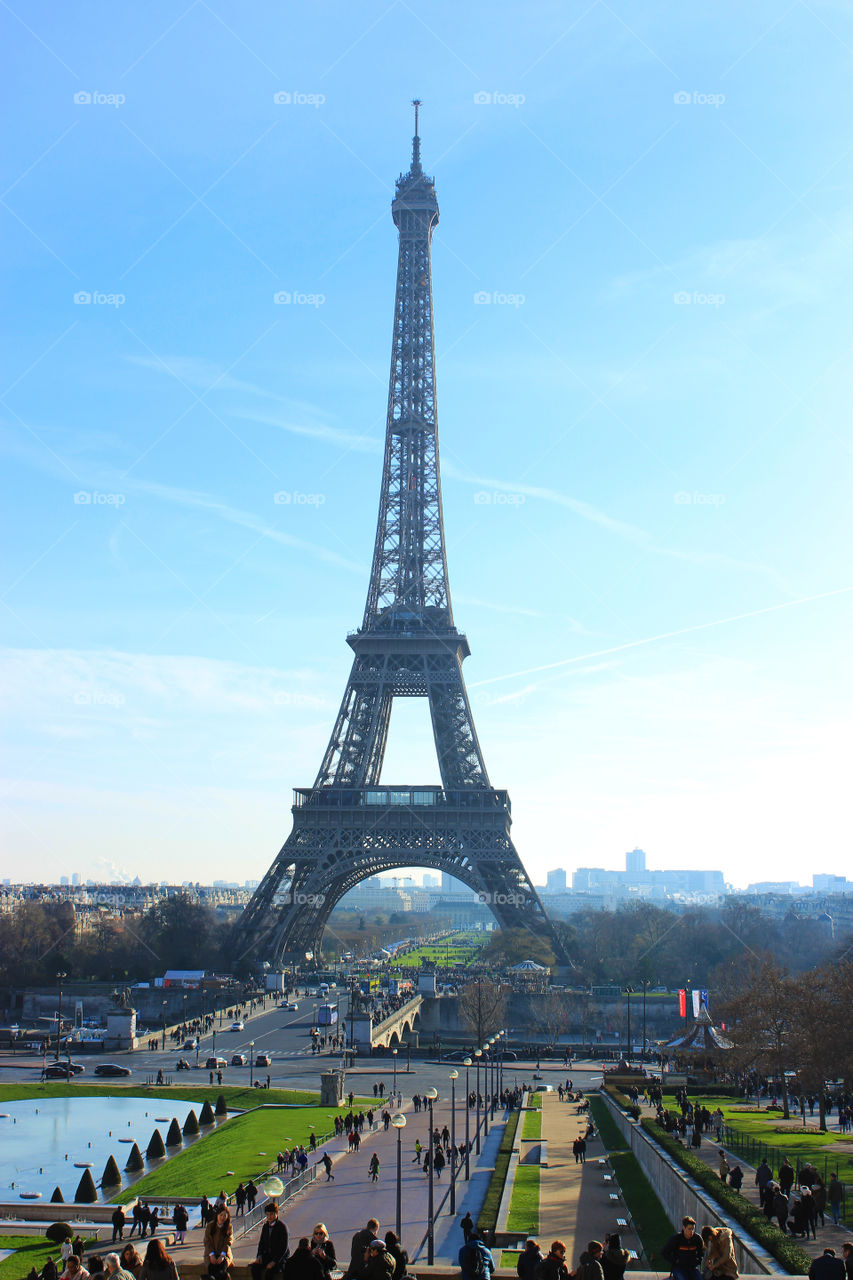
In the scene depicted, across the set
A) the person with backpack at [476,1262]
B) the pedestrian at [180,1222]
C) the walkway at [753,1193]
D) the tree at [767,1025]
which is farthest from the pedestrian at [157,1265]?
the tree at [767,1025]

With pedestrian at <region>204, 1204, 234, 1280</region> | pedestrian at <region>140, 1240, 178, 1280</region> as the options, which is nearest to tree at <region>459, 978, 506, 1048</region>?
pedestrian at <region>204, 1204, 234, 1280</region>

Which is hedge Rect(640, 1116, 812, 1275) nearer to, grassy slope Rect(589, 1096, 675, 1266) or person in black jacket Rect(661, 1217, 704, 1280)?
grassy slope Rect(589, 1096, 675, 1266)

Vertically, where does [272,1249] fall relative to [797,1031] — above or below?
below

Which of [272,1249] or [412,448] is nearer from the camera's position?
[272,1249]

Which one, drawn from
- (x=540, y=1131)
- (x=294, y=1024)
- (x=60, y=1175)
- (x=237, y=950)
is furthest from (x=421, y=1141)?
(x=237, y=950)

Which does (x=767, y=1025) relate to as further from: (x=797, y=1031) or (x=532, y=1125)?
(x=532, y=1125)

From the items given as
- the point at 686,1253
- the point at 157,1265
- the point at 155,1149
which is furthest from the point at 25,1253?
the point at 686,1253
